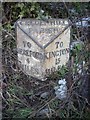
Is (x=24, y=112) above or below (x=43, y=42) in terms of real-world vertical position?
below

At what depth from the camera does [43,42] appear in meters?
1.51

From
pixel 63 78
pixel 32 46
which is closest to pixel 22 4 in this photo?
pixel 32 46

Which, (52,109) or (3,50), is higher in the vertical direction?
(3,50)

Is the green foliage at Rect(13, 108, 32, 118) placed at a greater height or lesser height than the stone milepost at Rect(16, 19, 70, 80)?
lesser

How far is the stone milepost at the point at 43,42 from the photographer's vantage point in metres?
1.52

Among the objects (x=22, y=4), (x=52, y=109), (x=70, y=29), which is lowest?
(x=52, y=109)

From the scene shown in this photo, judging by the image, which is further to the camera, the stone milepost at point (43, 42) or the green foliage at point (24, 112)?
the green foliage at point (24, 112)

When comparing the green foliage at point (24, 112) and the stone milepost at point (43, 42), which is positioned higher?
the stone milepost at point (43, 42)

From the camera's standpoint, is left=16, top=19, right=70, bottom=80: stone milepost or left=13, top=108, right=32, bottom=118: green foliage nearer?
left=16, top=19, right=70, bottom=80: stone milepost

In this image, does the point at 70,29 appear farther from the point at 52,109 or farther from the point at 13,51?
the point at 52,109

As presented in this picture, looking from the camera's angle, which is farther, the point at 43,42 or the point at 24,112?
the point at 24,112

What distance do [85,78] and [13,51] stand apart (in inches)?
16.8

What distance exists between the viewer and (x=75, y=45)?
5.30ft

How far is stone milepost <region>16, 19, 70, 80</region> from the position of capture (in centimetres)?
152
